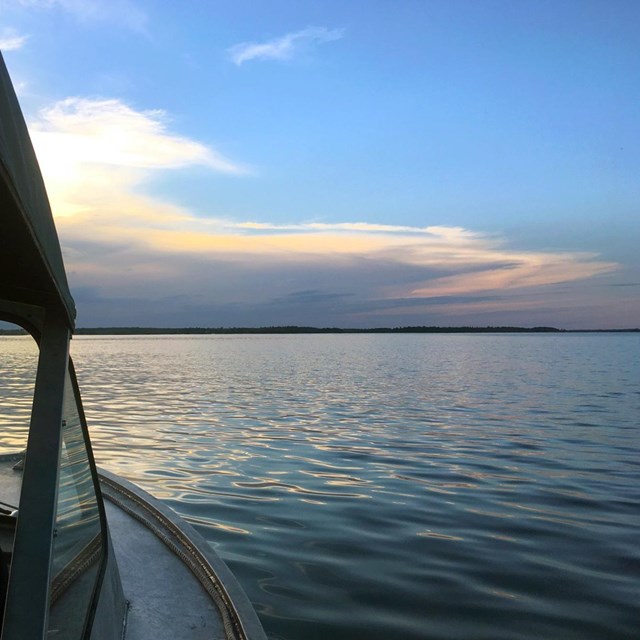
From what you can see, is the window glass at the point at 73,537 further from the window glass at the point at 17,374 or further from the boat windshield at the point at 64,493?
the window glass at the point at 17,374

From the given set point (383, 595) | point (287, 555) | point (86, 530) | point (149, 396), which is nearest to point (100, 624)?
point (86, 530)

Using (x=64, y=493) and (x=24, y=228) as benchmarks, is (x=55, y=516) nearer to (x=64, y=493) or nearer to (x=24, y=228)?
(x=64, y=493)

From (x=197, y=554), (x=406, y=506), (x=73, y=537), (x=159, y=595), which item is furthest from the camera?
(x=406, y=506)

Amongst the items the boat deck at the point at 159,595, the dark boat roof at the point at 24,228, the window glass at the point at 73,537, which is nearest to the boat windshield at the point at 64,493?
the window glass at the point at 73,537

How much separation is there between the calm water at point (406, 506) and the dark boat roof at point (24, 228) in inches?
10.5

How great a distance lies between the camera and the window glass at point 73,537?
2.27 meters

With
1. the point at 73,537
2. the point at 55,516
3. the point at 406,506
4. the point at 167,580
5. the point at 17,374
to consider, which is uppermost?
the point at 17,374

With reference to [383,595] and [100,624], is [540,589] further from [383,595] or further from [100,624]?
[100,624]

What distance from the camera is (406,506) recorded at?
341 inches

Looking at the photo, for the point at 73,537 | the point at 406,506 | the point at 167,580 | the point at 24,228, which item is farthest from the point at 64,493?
the point at 406,506

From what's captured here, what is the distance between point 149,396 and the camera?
24.0 metres

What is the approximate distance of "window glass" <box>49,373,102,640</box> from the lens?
2270 millimetres

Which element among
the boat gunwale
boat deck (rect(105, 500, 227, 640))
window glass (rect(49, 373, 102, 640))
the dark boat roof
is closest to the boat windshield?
window glass (rect(49, 373, 102, 640))

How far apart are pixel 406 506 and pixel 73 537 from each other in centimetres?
660
